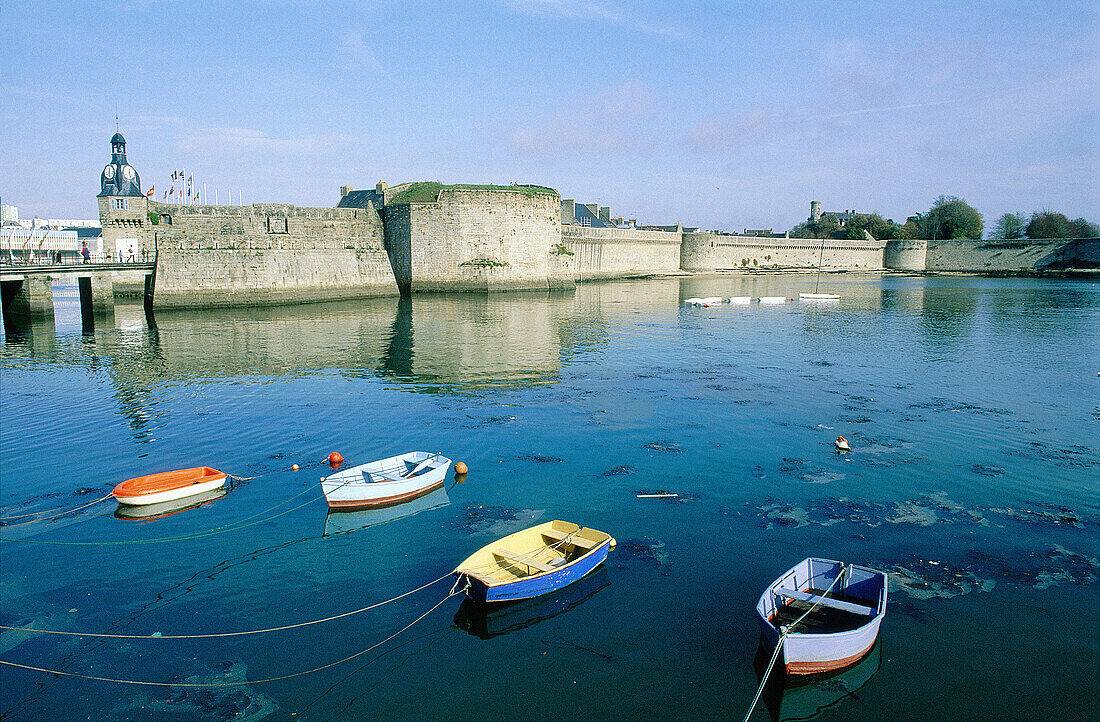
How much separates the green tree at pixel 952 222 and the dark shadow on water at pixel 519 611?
116605 millimetres

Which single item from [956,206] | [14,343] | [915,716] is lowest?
[915,716]

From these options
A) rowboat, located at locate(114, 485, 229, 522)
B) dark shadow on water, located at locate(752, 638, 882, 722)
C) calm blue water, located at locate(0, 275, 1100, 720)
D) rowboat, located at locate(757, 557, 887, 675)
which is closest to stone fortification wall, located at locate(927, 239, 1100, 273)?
calm blue water, located at locate(0, 275, 1100, 720)

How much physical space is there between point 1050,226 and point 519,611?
4750 inches

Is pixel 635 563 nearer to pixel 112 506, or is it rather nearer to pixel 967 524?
pixel 967 524

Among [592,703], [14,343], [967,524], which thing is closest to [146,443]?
[592,703]

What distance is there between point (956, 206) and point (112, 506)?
4788 inches

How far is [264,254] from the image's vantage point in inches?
1451

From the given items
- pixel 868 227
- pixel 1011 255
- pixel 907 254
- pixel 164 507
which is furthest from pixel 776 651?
pixel 868 227

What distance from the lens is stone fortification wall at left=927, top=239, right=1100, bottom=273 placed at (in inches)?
3155

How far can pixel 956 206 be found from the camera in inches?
4156

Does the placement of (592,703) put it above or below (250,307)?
below

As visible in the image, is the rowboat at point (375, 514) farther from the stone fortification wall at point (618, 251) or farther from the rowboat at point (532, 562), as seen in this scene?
the stone fortification wall at point (618, 251)

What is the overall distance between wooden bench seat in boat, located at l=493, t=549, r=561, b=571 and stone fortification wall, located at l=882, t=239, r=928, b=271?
98542 millimetres

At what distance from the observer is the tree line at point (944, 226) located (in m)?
101
